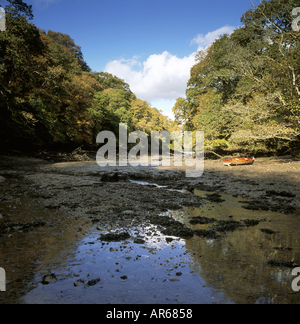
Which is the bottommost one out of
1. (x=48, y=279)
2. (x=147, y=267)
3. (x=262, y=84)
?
(x=147, y=267)

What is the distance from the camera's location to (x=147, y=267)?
13.0 ft

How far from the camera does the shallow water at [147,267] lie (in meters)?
3.09

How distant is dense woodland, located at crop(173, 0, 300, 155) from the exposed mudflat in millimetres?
11036

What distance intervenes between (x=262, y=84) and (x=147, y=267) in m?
18.8

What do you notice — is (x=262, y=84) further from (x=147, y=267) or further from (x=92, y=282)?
(x=92, y=282)

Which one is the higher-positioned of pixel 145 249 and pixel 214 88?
pixel 214 88

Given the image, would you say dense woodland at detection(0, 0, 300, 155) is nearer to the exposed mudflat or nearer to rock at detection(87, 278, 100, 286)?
the exposed mudflat

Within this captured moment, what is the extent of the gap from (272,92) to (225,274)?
715 inches

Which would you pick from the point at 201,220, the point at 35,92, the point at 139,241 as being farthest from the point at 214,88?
the point at 139,241

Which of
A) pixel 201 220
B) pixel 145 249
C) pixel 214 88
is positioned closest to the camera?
pixel 145 249

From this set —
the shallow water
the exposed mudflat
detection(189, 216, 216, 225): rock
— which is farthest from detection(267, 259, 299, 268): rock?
detection(189, 216, 216, 225): rock

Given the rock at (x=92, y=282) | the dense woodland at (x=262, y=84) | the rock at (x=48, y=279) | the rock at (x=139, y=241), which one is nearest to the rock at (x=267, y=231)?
the rock at (x=139, y=241)

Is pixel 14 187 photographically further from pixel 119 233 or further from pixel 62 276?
pixel 62 276

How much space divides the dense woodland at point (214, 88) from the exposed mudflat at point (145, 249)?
11530 millimetres
